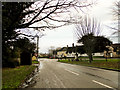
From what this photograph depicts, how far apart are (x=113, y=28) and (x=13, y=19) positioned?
18667mm

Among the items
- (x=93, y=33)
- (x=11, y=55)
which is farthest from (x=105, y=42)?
(x=11, y=55)

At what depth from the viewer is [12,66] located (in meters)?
19.0

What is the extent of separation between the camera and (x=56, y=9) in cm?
594

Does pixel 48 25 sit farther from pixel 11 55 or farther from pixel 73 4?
pixel 11 55

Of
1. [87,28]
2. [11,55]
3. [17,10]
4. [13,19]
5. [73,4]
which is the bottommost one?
[11,55]

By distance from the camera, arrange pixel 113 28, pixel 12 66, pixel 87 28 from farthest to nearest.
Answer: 1. pixel 87 28
2. pixel 113 28
3. pixel 12 66

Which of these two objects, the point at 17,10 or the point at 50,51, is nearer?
the point at 17,10

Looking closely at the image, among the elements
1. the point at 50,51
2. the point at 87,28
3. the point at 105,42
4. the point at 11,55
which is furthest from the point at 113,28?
the point at 50,51

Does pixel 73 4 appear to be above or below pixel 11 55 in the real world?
above

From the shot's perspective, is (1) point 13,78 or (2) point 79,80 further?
(1) point 13,78

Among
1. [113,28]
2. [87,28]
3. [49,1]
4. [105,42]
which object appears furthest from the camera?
[105,42]

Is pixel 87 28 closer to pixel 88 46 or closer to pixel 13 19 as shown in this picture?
pixel 88 46

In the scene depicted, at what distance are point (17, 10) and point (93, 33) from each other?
2596cm

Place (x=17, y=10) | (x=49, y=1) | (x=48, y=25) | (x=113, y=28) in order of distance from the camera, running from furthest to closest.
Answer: (x=113, y=28)
(x=48, y=25)
(x=49, y=1)
(x=17, y=10)
